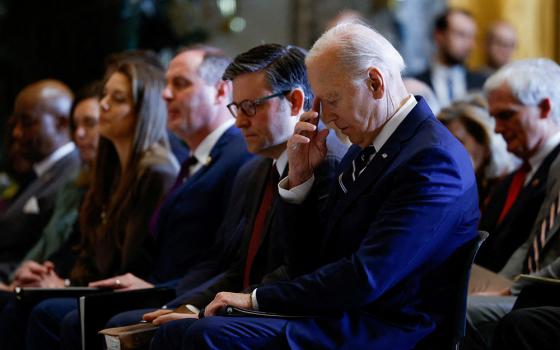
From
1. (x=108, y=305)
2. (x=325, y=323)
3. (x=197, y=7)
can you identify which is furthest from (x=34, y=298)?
(x=197, y=7)

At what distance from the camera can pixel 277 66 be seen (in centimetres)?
356

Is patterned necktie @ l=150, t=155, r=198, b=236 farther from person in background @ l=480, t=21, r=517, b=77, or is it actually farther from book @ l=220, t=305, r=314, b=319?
person in background @ l=480, t=21, r=517, b=77

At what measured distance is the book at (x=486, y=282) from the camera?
3.57 m

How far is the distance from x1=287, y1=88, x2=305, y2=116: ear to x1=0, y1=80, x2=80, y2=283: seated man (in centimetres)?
233

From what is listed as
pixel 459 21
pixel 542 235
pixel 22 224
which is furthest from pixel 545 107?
pixel 22 224

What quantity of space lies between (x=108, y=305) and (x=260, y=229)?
25.8 inches

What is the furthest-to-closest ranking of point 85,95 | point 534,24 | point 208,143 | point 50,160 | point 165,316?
point 534,24 < point 50,160 < point 85,95 < point 208,143 < point 165,316

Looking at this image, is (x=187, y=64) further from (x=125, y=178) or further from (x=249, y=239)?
(x=249, y=239)

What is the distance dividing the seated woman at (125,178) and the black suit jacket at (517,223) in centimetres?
145

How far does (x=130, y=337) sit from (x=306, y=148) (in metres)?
0.82

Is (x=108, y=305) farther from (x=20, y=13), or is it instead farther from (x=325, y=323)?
(x=20, y=13)

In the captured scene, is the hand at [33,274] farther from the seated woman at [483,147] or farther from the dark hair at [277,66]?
the seated woman at [483,147]

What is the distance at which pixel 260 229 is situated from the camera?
3529mm

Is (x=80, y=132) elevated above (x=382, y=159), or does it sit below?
below
